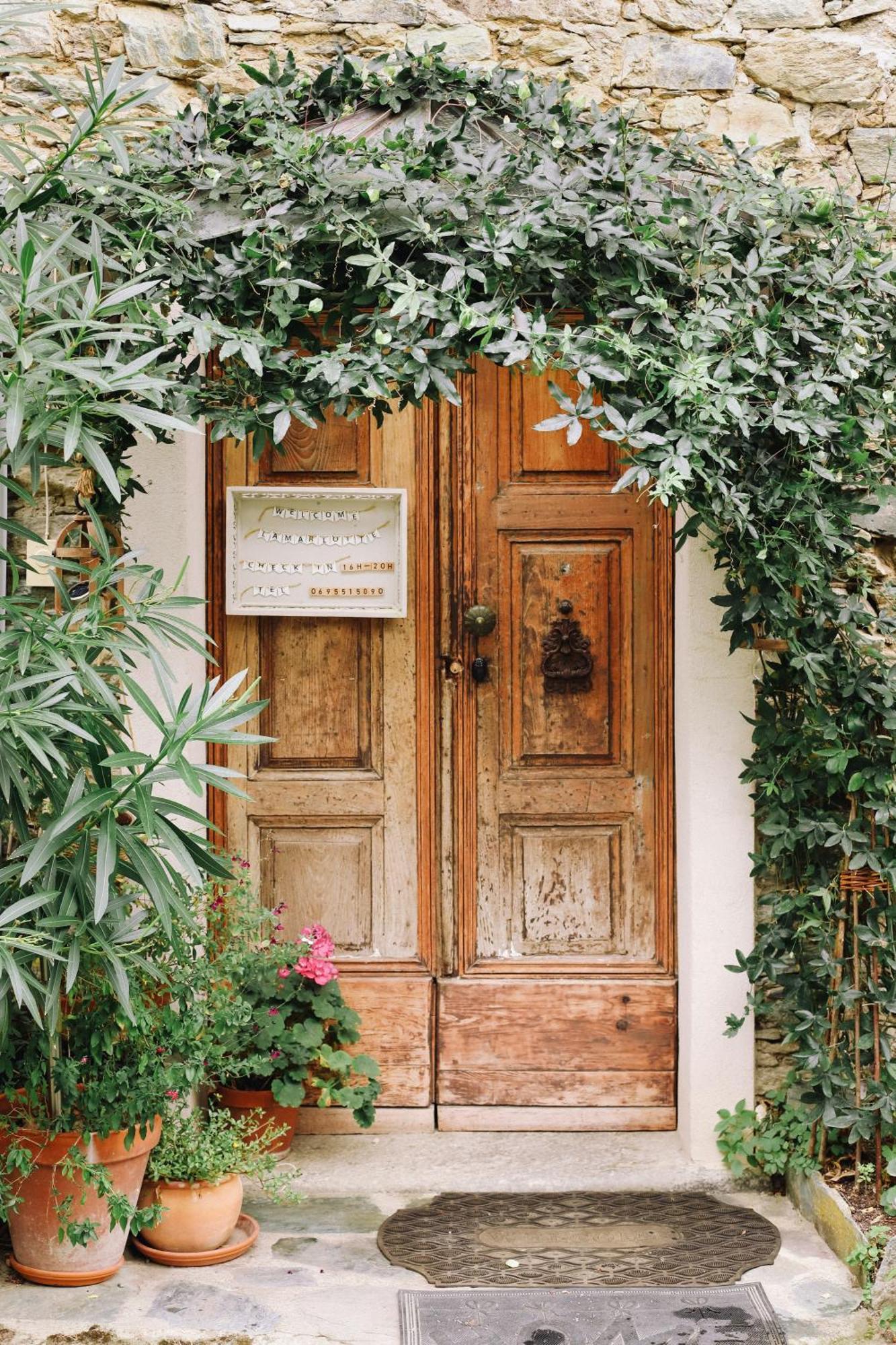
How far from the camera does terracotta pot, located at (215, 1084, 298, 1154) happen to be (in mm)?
3461

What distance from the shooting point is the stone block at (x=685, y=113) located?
3508mm

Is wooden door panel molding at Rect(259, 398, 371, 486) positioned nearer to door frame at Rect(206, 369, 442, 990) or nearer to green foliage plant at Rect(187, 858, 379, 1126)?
door frame at Rect(206, 369, 442, 990)

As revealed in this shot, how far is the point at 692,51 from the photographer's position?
3504 mm

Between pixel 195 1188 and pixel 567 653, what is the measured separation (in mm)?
1812

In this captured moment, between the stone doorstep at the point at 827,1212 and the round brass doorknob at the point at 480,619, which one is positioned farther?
the round brass doorknob at the point at 480,619

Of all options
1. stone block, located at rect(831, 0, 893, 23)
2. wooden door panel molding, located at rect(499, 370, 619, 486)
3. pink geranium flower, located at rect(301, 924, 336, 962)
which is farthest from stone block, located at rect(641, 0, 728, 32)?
pink geranium flower, located at rect(301, 924, 336, 962)

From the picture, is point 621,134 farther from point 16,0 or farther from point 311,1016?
point 311,1016

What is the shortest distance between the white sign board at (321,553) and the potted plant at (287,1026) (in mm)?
807

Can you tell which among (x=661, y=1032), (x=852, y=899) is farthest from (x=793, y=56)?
(x=661, y=1032)

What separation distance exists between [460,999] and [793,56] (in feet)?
9.52

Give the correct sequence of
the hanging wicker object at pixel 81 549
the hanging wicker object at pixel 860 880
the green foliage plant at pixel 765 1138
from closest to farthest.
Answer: the hanging wicker object at pixel 81 549 < the hanging wicker object at pixel 860 880 < the green foliage plant at pixel 765 1138

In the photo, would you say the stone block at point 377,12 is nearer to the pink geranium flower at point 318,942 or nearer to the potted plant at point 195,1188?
the pink geranium flower at point 318,942

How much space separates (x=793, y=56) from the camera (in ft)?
11.5

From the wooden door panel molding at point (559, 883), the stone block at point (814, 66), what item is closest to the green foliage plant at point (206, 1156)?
the wooden door panel molding at point (559, 883)
